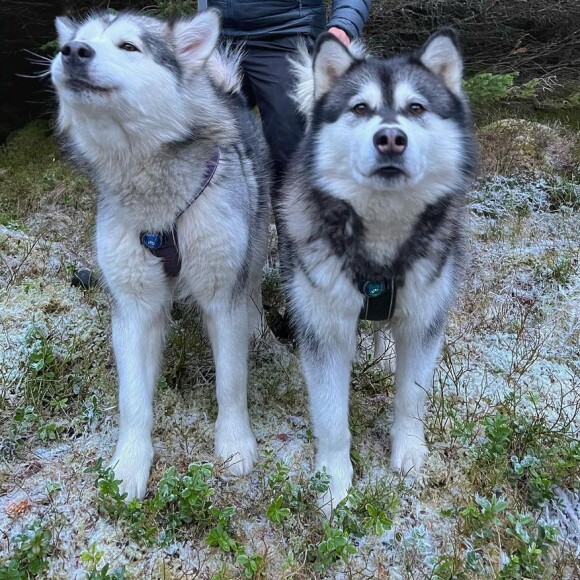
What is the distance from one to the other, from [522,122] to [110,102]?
17.2 feet

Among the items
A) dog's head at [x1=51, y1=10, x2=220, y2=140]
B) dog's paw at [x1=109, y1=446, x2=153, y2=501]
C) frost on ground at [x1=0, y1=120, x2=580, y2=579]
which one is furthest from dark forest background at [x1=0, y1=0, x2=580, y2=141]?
dog's paw at [x1=109, y1=446, x2=153, y2=501]

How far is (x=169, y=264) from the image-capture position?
8.67 feet

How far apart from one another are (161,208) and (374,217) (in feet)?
3.18

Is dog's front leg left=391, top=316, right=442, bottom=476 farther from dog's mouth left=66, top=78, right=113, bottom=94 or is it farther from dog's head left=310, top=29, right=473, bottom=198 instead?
dog's mouth left=66, top=78, right=113, bottom=94

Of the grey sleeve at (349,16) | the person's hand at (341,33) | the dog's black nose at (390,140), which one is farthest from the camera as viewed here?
the grey sleeve at (349,16)

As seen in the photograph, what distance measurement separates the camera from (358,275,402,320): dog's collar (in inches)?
95.8

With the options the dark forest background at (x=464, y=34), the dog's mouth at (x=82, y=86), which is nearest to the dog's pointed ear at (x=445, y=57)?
the dog's mouth at (x=82, y=86)

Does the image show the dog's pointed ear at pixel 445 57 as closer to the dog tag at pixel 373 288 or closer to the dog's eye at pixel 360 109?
the dog's eye at pixel 360 109

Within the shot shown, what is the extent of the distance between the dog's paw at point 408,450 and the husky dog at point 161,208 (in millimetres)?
707

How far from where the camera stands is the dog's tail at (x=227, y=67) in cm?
313

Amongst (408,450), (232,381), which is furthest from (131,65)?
(408,450)

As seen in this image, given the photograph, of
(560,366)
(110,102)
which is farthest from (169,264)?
(560,366)

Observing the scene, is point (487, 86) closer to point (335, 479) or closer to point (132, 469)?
point (335, 479)

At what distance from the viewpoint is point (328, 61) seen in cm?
246
